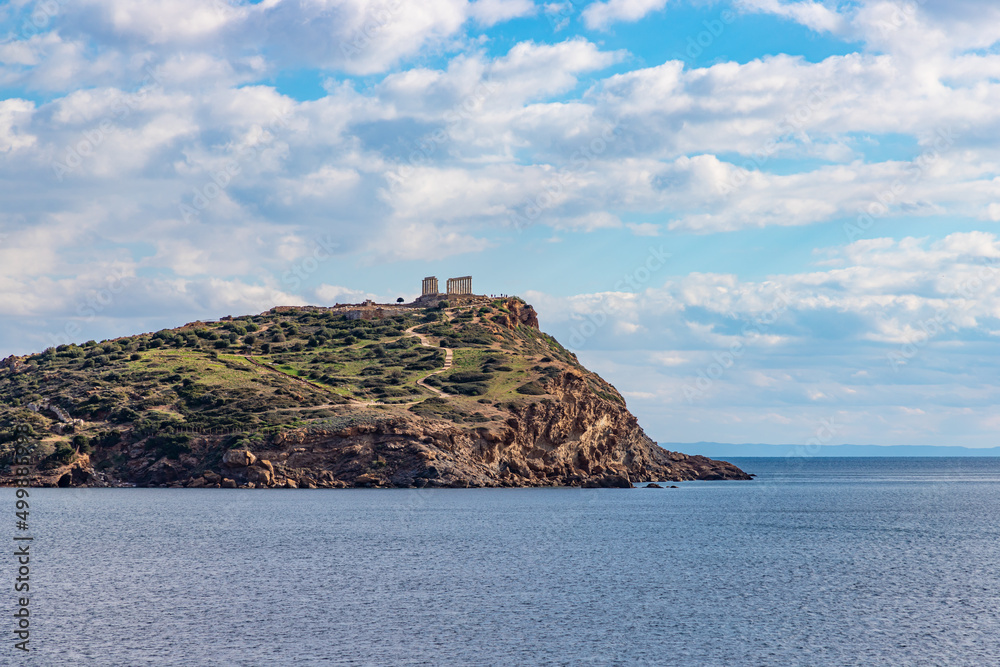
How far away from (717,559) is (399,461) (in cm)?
5997

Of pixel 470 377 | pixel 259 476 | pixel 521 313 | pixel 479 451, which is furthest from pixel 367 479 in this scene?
pixel 521 313

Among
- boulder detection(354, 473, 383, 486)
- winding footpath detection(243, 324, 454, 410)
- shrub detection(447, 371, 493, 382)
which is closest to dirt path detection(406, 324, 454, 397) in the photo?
winding footpath detection(243, 324, 454, 410)

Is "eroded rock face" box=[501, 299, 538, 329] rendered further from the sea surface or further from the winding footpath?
the sea surface

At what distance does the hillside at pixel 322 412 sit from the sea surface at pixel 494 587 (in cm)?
2376

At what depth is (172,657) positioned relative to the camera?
29.5 meters

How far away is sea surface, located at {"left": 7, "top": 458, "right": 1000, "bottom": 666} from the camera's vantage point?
31578 mm

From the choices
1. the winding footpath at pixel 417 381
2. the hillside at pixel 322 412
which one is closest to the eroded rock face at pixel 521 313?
the hillside at pixel 322 412

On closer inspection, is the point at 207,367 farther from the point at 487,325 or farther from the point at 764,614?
the point at 764,614

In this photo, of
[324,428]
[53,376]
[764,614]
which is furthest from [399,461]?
[764,614]

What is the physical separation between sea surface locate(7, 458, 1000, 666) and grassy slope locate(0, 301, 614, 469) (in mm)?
28949

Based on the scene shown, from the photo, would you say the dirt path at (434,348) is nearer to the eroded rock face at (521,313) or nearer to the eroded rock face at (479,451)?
the eroded rock face at (479,451)

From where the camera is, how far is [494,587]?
4403 cm

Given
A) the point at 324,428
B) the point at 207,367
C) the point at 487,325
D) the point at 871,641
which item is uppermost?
the point at 487,325

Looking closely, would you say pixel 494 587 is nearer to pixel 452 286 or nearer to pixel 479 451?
pixel 479 451
